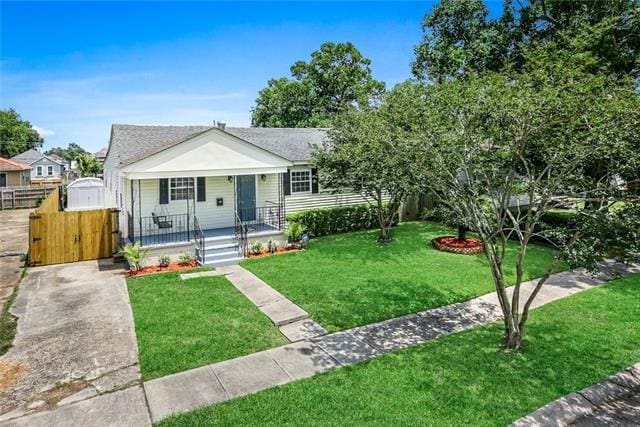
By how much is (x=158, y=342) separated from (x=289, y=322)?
266cm

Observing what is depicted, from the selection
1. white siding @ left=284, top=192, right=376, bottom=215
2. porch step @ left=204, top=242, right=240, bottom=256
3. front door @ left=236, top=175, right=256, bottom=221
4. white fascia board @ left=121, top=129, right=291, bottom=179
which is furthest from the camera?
white siding @ left=284, top=192, right=376, bottom=215

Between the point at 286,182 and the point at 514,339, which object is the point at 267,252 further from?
the point at 514,339

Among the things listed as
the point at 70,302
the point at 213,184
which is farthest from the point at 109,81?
the point at 70,302

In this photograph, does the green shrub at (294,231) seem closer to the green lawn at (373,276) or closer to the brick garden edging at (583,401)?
the green lawn at (373,276)

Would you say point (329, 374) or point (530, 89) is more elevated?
point (530, 89)

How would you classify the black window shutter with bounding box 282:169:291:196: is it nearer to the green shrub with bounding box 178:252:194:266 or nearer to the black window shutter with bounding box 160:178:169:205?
the black window shutter with bounding box 160:178:169:205

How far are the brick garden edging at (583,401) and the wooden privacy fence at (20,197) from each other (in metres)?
34.3

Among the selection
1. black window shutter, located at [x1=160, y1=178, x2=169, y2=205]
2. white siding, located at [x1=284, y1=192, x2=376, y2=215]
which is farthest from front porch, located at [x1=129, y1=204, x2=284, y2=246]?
white siding, located at [x1=284, y1=192, x2=376, y2=215]

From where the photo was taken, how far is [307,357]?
7.07 metres

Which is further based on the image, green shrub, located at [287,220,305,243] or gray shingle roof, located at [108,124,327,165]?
gray shingle roof, located at [108,124,327,165]

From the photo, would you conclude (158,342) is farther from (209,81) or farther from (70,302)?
(209,81)

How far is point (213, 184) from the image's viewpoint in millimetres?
15992

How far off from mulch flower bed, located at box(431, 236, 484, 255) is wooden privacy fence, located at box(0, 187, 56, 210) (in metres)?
29.5

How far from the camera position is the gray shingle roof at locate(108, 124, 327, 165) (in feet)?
50.6
